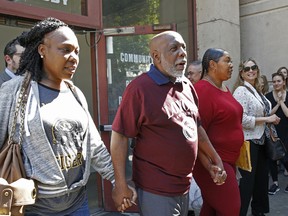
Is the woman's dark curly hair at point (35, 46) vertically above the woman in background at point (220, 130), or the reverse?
the woman's dark curly hair at point (35, 46)

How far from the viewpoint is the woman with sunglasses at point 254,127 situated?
179 inches

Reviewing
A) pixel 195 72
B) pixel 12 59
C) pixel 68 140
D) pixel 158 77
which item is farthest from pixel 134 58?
pixel 68 140

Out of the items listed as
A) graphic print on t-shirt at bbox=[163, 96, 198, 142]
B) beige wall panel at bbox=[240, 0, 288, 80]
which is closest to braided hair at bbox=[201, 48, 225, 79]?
graphic print on t-shirt at bbox=[163, 96, 198, 142]

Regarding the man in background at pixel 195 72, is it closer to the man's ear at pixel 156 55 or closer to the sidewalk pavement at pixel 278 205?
the sidewalk pavement at pixel 278 205

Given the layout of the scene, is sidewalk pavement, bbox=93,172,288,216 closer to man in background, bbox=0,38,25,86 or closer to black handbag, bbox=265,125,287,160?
black handbag, bbox=265,125,287,160

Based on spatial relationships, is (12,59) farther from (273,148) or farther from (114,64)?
(273,148)

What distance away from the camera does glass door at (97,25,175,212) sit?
5.22 metres

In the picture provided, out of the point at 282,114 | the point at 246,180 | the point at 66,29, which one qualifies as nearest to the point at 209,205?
the point at 246,180

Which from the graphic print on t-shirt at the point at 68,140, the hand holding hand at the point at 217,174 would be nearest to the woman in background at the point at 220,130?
the hand holding hand at the point at 217,174

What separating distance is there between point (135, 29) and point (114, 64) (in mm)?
549

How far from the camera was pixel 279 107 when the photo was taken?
6.64 m

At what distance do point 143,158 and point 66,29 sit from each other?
100 centimetres

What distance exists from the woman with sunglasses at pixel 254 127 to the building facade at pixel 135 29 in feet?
4.39

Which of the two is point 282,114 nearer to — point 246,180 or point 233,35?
point 233,35
